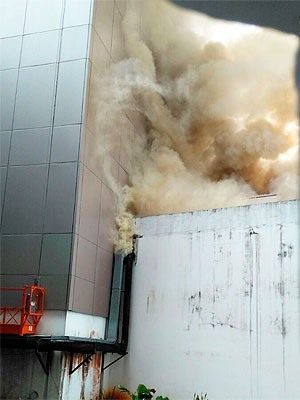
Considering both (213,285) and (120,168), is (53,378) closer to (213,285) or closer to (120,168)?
(213,285)

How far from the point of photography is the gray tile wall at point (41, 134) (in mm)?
8352

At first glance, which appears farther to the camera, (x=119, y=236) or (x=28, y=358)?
(x=119, y=236)

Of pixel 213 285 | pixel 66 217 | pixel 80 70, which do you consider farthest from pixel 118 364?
pixel 80 70

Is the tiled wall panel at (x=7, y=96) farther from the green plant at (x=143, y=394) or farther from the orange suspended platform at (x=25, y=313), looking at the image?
the green plant at (x=143, y=394)

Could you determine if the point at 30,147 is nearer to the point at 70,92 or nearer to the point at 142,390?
the point at 70,92

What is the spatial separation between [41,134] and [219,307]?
4.87m

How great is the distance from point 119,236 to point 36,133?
111 inches

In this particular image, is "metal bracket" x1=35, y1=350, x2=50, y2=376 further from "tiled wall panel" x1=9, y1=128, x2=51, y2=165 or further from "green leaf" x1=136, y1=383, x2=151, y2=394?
"tiled wall panel" x1=9, y1=128, x2=51, y2=165

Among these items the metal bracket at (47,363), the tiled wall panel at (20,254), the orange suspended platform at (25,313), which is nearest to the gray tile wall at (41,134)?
the tiled wall panel at (20,254)

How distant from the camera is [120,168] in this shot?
10469 mm

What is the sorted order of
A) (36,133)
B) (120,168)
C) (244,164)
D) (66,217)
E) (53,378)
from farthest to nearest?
(244,164), (120,168), (36,133), (66,217), (53,378)

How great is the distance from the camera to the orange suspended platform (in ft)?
24.8

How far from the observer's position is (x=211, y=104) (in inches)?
508

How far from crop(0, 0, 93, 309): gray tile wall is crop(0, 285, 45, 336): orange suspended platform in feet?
0.60
